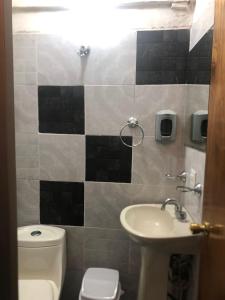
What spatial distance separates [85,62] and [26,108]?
540mm

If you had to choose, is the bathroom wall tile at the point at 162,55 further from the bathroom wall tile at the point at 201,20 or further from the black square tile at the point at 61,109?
the black square tile at the point at 61,109

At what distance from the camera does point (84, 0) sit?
1.75 metres

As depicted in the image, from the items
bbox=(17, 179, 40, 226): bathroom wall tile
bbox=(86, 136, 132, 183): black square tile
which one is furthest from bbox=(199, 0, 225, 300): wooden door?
bbox=(17, 179, 40, 226): bathroom wall tile

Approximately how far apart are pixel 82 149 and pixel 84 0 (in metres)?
1.02

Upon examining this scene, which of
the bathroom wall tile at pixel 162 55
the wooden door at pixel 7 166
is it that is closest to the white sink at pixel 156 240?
the wooden door at pixel 7 166

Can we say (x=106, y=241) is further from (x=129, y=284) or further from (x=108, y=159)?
(x=108, y=159)

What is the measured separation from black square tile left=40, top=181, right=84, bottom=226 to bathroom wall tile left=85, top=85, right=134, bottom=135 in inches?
17.7

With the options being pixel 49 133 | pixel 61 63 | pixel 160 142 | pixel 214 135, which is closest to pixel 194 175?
pixel 160 142

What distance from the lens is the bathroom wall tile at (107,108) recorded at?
70.5 inches

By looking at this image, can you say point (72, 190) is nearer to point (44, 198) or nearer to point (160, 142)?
point (44, 198)

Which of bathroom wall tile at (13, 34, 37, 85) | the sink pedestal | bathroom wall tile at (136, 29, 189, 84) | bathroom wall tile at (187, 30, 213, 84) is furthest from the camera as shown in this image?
bathroom wall tile at (13, 34, 37, 85)

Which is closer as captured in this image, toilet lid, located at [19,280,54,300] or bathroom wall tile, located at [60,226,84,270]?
toilet lid, located at [19,280,54,300]

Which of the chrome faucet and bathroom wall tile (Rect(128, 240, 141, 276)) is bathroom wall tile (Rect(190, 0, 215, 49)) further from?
bathroom wall tile (Rect(128, 240, 141, 276))

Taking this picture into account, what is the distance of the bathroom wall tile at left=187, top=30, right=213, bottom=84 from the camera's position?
1.26 m
